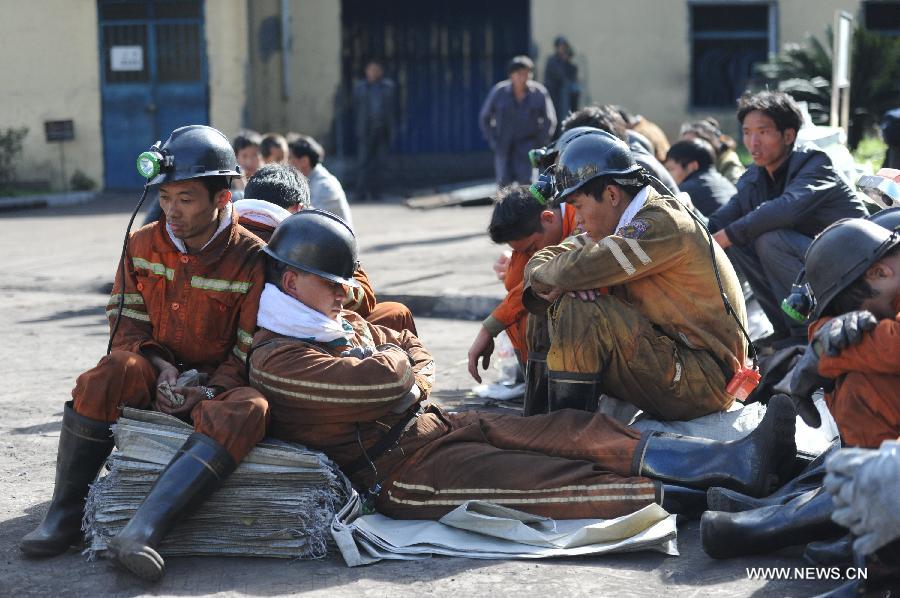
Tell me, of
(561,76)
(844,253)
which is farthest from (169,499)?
(561,76)

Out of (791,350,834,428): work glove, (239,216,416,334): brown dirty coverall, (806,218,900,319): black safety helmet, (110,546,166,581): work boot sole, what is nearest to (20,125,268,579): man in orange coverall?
(110,546,166,581): work boot sole

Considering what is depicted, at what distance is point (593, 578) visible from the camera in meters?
4.22

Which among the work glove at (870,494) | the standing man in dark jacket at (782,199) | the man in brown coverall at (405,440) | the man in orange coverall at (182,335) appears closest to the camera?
the work glove at (870,494)

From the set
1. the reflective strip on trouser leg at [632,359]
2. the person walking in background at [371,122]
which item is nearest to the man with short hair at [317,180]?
the reflective strip on trouser leg at [632,359]

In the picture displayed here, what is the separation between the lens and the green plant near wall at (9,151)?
774 inches

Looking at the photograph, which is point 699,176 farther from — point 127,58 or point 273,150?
point 127,58

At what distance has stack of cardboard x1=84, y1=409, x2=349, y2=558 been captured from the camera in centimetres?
448

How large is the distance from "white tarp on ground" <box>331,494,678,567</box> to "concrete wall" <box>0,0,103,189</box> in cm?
1643

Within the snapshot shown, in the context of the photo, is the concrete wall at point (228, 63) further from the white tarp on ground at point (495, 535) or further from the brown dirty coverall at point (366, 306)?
the white tarp on ground at point (495, 535)

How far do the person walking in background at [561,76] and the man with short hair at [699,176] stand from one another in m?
10.2

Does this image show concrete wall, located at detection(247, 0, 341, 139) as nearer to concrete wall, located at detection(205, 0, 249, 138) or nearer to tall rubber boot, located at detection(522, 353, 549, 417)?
concrete wall, located at detection(205, 0, 249, 138)

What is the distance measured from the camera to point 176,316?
4945 millimetres

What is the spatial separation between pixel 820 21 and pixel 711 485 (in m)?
15.6

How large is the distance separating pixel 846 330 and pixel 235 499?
6.76ft
